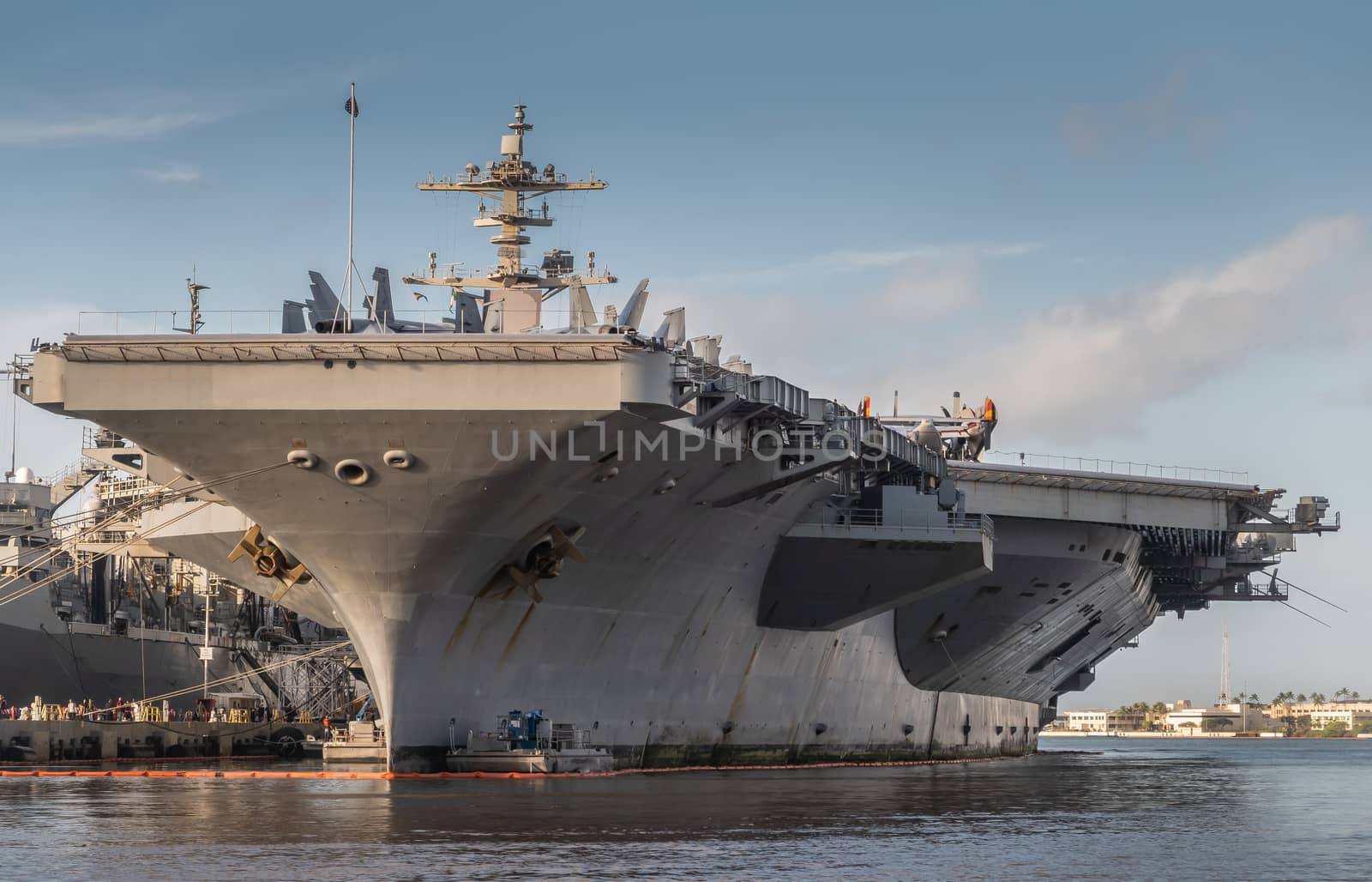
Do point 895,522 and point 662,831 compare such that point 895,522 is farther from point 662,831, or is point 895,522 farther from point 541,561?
point 662,831

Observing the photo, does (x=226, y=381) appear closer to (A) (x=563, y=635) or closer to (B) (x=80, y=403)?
(B) (x=80, y=403)

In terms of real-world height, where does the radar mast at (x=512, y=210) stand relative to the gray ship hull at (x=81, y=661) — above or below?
above

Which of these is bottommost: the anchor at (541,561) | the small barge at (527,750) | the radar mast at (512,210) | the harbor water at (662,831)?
the harbor water at (662,831)

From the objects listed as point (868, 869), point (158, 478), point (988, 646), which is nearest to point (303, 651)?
point (988, 646)

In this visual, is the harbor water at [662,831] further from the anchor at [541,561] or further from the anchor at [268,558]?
the anchor at [268,558]

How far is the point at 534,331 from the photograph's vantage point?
24.5 m

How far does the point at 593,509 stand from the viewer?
24.2 metres

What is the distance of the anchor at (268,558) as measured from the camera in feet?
83.4

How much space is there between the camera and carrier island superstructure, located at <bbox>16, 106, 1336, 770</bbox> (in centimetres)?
2133

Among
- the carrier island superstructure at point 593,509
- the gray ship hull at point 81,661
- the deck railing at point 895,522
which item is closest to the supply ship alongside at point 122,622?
the gray ship hull at point 81,661

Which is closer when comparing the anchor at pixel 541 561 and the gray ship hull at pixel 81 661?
the anchor at pixel 541 561

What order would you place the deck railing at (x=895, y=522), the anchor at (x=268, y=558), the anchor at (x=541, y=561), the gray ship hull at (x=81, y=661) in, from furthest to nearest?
the gray ship hull at (x=81, y=661) < the deck railing at (x=895, y=522) < the anchor at (x=268, y=558) < the anchor at (x=541, y=561)

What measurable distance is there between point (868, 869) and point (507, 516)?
986cm

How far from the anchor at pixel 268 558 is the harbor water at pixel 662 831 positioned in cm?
316
